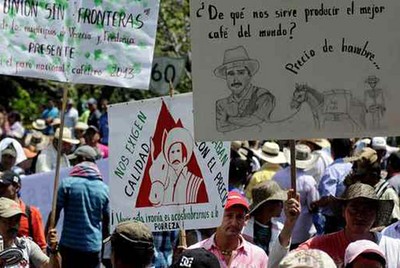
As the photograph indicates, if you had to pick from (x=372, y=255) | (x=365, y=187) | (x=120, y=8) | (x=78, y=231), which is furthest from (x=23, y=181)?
(x=372, y=255)

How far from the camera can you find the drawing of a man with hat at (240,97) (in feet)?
24.4

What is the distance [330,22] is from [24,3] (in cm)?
322

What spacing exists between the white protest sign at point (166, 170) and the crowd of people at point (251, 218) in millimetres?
289

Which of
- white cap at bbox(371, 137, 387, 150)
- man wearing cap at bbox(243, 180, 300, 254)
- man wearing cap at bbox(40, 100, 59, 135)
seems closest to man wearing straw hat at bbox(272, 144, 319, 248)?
white cap at bbox(371, 137, 387, 150)

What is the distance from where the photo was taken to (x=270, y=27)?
294 inches

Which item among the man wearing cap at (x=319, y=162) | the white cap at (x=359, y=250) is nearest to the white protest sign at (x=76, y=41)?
the white cap at (x=359, y=250)

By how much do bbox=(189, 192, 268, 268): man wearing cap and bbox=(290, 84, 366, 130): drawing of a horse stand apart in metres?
1.19

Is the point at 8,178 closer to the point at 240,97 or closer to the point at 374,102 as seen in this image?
the point at 240,97

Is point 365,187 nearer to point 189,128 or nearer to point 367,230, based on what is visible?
point 367,230

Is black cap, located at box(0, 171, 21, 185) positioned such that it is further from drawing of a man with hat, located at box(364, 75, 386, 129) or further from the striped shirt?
drawing of a man with hat, located at box(364, 75, 386, 129)

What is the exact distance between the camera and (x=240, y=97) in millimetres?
7480

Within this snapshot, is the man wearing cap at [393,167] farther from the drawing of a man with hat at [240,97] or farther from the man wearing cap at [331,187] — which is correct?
the drawing of a man with hat at [240,97]

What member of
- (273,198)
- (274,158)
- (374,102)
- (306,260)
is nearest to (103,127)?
(274,158)

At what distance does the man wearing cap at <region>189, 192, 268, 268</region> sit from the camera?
8.19 meters
